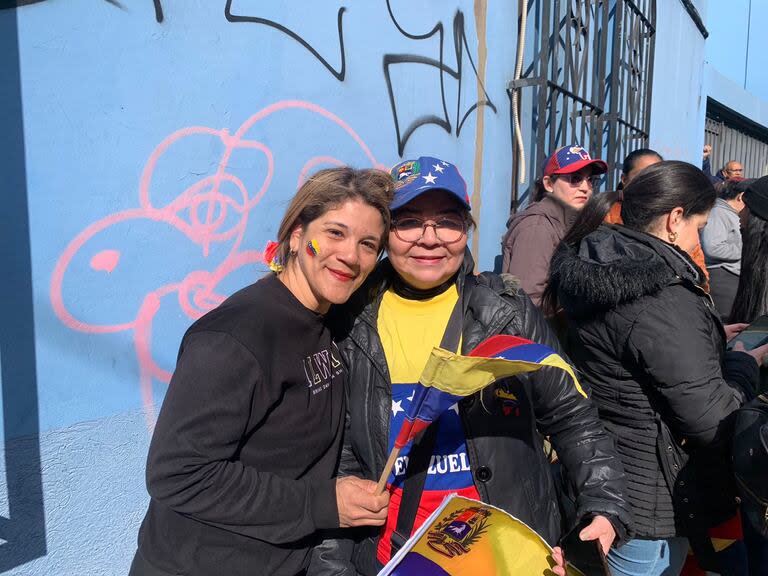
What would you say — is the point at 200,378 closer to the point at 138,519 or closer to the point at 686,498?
the point at 138,519

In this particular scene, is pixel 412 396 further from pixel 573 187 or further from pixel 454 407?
pixel 573 187

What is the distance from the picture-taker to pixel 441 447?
5.13ft

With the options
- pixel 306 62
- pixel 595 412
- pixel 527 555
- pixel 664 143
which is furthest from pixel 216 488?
pixel 664 143

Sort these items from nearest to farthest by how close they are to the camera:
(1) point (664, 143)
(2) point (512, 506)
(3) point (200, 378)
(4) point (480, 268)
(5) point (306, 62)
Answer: (3) point (200, 378) → (2) point (512, 506) → (5) point (306, 62) → (4) point (480, 268) → (1) point (664, 143)

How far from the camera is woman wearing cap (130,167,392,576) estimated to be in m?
1.25

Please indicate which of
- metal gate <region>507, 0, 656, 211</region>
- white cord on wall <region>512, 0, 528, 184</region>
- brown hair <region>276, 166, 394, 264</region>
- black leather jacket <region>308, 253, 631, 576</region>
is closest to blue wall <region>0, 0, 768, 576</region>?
brown hair <region>276, 166, 394, 264</region>

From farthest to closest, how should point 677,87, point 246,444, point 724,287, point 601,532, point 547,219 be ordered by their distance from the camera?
1. point 677,87
2. point 724,287
3. point 547,219
4. point 601,532
5. point 246,444

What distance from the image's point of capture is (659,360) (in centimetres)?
170

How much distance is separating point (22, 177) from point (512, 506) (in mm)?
1639

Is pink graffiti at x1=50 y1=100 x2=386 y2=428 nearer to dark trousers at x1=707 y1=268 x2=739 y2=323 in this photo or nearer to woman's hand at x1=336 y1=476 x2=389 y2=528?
woman's hand at x1=336 y1=476 x2=389 y2=528

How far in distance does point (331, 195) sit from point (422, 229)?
266mm

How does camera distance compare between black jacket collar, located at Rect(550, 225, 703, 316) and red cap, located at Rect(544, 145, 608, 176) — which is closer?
black jacket collar, located at Rect(550, 225, 703, 316)

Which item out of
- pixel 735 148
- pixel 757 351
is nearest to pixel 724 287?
pixel 757 351

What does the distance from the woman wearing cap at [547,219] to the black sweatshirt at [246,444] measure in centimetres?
171
